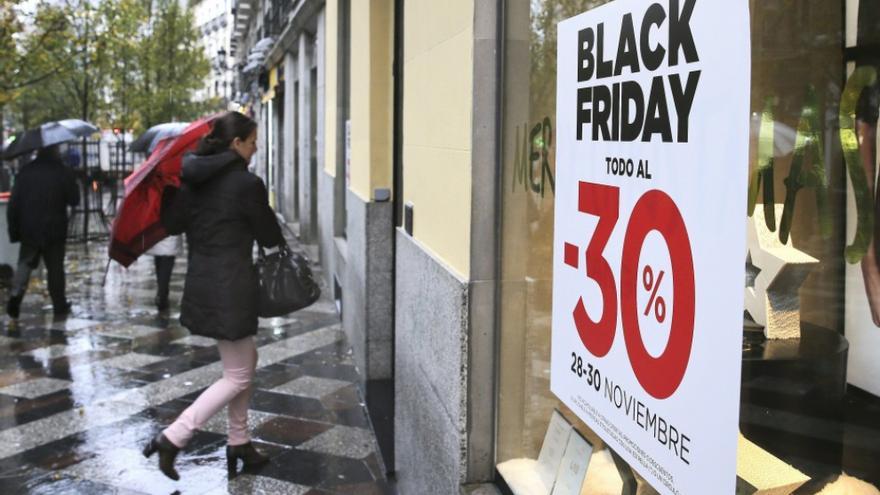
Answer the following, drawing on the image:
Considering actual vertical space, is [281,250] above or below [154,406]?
above

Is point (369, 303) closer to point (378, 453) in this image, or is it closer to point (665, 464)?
point (378, 453)

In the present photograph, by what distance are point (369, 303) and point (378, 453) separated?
1.53m

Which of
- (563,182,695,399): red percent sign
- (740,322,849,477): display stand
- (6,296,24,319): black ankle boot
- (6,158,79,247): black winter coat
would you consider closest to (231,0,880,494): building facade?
(740,322,849,477): display stand

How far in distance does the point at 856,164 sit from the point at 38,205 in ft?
31.8

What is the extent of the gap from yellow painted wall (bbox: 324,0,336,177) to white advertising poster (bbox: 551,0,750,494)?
773 centimetres

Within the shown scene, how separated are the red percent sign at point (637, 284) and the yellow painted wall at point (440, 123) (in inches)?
43.2

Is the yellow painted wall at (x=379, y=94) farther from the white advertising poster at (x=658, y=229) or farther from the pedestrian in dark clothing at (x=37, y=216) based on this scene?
the pedestrian in dark clothing at (x=37, y=216)

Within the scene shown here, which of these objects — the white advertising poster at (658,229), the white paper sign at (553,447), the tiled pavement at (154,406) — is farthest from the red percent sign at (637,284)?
the tiled pavement at (154,406)

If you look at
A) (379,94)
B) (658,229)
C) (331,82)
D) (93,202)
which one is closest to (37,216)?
(331,82)

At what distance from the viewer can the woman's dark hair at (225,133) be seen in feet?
16.5

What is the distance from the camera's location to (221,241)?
4906 mm

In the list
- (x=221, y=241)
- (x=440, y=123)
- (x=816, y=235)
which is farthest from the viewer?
(x=221, y=241)

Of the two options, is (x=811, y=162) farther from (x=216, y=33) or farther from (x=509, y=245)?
(x=216, y=33)

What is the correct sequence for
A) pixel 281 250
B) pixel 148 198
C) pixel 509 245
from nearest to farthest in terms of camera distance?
pixel 509 245 < pixel 281 250 < pixel 148 198
